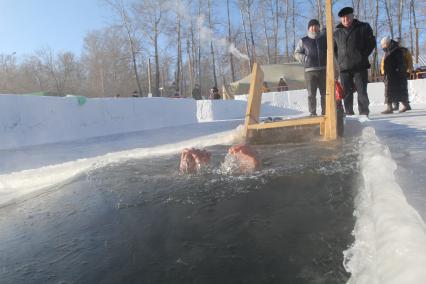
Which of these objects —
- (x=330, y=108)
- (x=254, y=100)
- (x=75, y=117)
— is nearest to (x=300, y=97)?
(x=75, y=117)

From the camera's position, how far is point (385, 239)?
131 cm

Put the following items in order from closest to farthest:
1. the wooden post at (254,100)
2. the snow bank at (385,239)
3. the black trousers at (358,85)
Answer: the snow bank at (385,239) < the wooden post at (254,100) < the black trousers at (358,85)

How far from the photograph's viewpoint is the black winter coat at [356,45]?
5.52 m

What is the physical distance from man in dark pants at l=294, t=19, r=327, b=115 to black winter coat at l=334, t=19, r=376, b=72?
22cm

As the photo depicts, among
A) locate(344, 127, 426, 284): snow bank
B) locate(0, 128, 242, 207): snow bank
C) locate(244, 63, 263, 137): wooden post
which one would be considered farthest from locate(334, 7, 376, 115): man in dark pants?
locate(344, 127, 426, 284): snow bank

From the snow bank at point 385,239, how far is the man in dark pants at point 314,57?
371 cm

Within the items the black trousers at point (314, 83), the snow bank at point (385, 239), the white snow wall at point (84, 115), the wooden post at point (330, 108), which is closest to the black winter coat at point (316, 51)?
the black trousers at point (314, 83)

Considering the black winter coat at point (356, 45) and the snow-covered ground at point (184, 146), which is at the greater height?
the black winter coat at point (356, 45)

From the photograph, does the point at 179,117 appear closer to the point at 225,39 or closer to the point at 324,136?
the point at 324,136

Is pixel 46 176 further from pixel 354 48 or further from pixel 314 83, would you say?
pixel 354 48

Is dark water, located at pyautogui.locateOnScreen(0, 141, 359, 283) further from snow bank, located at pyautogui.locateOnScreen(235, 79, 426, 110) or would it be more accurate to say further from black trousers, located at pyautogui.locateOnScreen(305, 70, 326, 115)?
snow bank, located at pyautogui.locateOnScreen(235, 79, 426, 110)

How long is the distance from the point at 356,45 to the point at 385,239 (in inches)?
186

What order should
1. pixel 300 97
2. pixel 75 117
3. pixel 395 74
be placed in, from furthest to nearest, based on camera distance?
pixel 300 97
pixel 75 117
pixel 395 74

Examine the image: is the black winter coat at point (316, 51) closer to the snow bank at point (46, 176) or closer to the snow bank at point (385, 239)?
the snow bank at point (46, 176)
